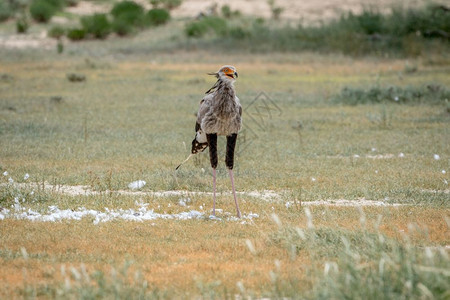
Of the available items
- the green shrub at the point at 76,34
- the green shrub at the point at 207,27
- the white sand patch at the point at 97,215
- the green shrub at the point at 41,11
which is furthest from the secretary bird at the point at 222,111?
the green shrub at the point at 41,11

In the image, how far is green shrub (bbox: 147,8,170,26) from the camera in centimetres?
3796

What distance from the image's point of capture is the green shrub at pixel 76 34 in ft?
111

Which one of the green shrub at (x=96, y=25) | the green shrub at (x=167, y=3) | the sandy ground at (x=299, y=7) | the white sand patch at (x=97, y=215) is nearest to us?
the white sand patch at (x=97, y=215)

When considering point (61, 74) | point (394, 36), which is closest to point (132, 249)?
point (61, 74)

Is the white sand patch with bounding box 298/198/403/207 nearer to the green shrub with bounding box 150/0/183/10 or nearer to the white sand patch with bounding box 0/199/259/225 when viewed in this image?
the white sand patch with bounding box 0/199/259/225

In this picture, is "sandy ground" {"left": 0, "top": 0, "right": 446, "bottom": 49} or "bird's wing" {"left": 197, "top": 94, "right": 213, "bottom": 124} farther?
"sandy ground" {"left": 0, "top": 0, "right": 446, "bottom": 49}

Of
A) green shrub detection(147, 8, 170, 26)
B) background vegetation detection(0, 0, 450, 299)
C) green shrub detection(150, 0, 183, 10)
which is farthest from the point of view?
green shrub detection(150, 0, 183, 10)

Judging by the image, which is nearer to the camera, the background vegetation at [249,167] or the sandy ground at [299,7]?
the background vegetation at [249,167]

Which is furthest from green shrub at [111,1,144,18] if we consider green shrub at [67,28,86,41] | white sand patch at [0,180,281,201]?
white sand patch at [0,180,281,201]

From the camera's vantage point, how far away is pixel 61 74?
24422 mm

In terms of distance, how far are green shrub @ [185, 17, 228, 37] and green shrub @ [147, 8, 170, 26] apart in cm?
377

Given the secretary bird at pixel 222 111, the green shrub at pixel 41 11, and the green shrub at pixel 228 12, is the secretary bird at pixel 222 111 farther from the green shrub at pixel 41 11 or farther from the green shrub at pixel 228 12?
the green shrub at pixel 41 11

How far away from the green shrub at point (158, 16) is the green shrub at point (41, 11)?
5.72 m

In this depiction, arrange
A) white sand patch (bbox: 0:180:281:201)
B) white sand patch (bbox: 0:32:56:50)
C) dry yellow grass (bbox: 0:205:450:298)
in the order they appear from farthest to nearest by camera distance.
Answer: white sand patch (bbox: 0:32:56:50)
white sand patch (bbox: 0:180:281:201)
dry yellow grass (bbox: 0:205:450:298)
